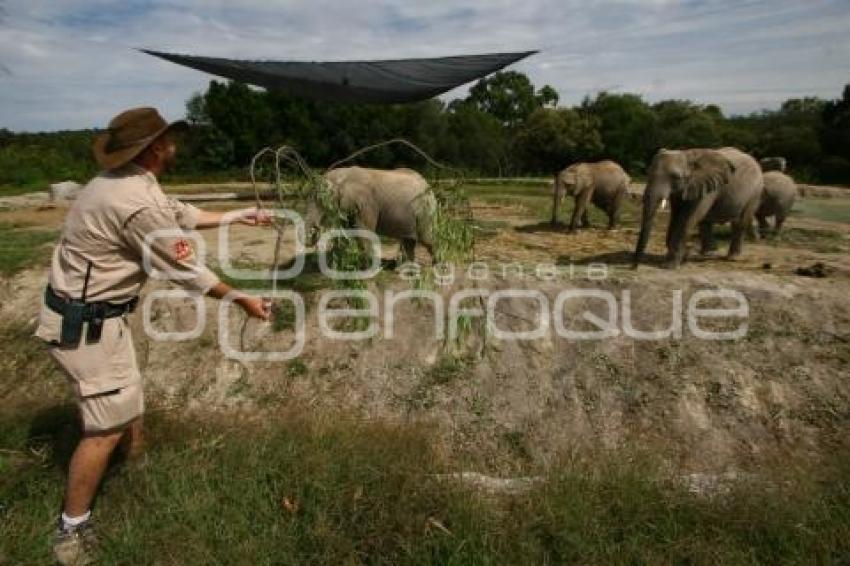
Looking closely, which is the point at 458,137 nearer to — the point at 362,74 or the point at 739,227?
the point at 739,227

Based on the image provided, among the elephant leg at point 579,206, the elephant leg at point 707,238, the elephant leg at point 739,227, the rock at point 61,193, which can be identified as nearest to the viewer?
the elephant leg at point 739,227

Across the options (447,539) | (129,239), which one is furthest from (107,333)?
(447,539)

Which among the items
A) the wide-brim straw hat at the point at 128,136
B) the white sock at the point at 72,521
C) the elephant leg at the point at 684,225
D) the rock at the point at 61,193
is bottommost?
the rock at the point at 61,193

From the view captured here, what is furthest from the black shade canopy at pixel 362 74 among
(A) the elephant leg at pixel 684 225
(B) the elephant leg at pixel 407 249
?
(A) the elephant leg at pixel 684 225

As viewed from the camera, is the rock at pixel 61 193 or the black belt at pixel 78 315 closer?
the black belt at pixel 78 315

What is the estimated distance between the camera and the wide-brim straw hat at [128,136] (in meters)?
3.45

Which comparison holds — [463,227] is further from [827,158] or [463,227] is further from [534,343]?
[827,158]

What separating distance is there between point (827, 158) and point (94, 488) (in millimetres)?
39731

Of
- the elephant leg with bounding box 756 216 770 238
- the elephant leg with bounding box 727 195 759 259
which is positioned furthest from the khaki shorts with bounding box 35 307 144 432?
the elephant leg with bounding box 756 216 770 238

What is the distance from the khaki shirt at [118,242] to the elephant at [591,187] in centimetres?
1096

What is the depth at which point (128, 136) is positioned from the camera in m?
3.46

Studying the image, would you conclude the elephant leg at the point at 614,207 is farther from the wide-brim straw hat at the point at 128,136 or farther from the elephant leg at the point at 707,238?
the wide-brim straw hat at the point at 128,136

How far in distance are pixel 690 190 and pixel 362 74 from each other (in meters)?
6.61

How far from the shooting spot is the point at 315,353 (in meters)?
6.70
